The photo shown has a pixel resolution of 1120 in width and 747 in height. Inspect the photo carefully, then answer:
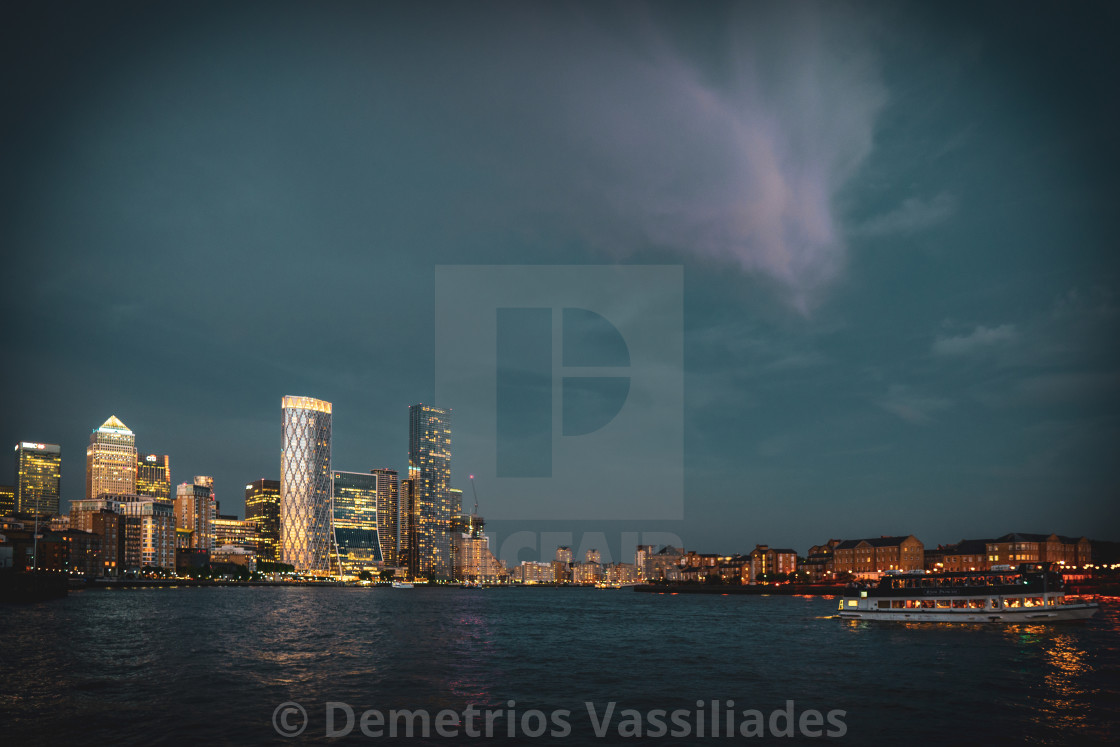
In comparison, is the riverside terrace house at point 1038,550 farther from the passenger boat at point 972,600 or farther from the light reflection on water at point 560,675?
the light reflection on water at point 560,675

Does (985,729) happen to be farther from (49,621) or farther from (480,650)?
(49,621)

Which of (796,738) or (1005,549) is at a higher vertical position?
(796,738)

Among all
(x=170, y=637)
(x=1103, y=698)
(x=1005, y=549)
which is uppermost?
(x=1103, y=698)

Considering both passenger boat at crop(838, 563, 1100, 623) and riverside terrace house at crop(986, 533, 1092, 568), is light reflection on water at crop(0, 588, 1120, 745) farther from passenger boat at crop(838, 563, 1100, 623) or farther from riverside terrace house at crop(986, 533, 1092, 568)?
riverside terrace house at crop(986, 533, 1092, 568)

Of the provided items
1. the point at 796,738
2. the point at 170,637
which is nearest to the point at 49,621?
the point at 170,637

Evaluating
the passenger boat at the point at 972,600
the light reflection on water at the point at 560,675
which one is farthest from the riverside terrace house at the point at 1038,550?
the light reflection on water at the point at 560,675

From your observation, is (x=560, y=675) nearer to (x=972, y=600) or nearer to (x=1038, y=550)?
(x=972, y=600)
